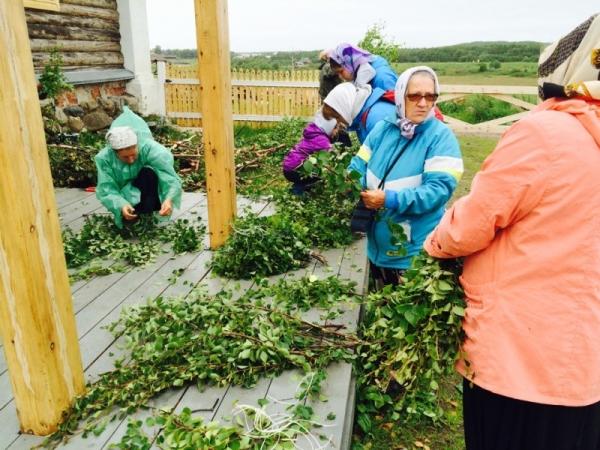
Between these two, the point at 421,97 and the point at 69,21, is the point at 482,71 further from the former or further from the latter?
the point at 421,97

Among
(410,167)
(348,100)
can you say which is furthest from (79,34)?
(410,167)

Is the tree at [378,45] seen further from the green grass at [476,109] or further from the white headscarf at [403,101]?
the white headscarf at [403,101]

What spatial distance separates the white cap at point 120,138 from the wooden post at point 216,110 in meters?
0.85

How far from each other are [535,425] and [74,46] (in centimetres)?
944

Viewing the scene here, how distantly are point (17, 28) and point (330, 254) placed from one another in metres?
3.19

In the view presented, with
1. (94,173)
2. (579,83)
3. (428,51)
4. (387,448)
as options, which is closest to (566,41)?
(579,83)

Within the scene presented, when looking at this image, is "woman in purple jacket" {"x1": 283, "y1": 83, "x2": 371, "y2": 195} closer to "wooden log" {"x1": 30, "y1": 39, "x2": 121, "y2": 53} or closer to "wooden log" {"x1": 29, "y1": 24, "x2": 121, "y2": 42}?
"wooden log" {"x1": 30, "y1": 39, "x2": 121, "y2": 53}

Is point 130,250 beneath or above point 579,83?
beneath

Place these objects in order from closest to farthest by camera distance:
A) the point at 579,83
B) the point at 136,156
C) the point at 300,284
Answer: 1. the point at 579,83
2. the point at 300,284
3. the point at 136,156

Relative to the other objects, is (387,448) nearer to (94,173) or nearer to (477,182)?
(477,182)

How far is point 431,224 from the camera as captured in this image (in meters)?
3.21

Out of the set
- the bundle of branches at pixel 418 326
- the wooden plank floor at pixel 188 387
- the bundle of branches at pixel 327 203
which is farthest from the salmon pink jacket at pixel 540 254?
the bundle of branches at pixel 327 203

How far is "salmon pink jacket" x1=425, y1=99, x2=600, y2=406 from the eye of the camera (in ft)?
4.91

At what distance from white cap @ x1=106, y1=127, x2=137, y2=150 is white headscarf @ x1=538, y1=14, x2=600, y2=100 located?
382 centimetres
